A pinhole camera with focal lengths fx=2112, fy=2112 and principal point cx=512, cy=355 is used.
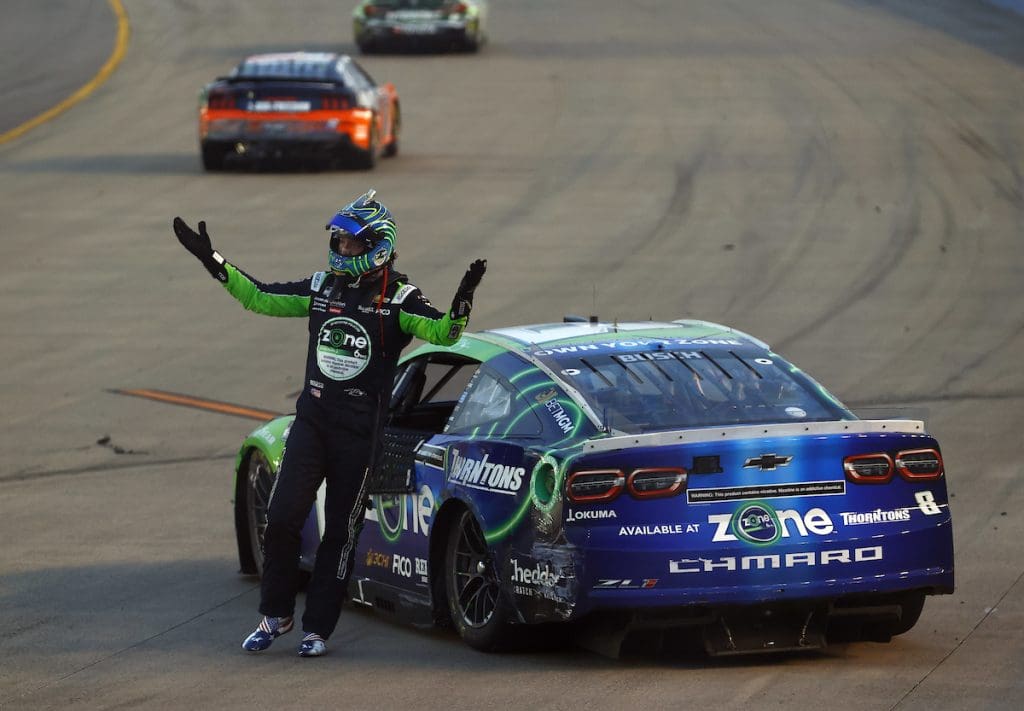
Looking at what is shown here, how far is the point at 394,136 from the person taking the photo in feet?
90.9

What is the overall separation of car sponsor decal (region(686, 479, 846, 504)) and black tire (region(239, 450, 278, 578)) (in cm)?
308

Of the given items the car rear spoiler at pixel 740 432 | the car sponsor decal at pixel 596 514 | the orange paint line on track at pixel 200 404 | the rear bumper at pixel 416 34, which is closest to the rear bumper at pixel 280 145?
the orange paint line on track at pixel 200 404

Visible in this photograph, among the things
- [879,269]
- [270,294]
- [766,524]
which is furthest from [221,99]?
[766,524]

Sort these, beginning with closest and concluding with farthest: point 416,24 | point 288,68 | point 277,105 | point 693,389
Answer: point 693,389, point 277,105, point 288,68, point 416,24

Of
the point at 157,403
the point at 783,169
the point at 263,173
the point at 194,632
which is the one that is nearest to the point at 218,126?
the point at 263,173

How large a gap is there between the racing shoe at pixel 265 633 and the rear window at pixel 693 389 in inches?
60.5

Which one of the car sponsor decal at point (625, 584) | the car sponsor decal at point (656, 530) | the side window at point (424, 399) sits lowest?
the side window at point (424, 399)

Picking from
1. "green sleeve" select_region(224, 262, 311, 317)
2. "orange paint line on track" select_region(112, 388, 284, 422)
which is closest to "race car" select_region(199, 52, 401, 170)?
"orange paint line on track" select_region(112, 388, 284, 422)

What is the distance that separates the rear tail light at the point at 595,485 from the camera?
7.76 m

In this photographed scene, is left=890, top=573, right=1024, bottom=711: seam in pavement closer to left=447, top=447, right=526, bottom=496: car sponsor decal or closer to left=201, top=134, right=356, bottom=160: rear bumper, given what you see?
left=447, top=447, right=526, bottom=496: car sponsor decal

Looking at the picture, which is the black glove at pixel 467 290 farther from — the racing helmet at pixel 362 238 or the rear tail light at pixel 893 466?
the rear tail light at pixel 893 466

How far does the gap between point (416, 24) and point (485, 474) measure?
30276 millimetres

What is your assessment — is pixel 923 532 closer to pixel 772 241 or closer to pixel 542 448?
pixel 542 448

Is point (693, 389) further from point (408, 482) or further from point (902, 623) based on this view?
point (408, 482)
